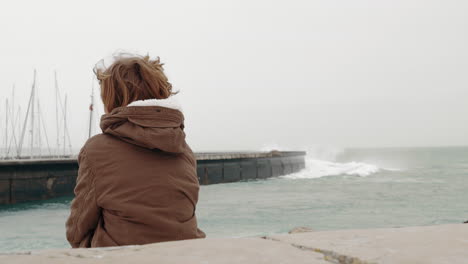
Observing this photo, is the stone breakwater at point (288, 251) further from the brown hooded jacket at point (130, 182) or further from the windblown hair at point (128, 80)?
the windblown hair at point (128, 80)

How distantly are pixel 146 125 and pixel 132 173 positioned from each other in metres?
0.24

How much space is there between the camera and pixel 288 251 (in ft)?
4.87

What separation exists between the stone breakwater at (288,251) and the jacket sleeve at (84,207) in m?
0.55

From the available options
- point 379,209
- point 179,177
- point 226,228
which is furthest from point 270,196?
point 179,177

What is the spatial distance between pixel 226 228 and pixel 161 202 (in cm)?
1161

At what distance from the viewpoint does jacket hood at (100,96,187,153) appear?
2004 millimetres

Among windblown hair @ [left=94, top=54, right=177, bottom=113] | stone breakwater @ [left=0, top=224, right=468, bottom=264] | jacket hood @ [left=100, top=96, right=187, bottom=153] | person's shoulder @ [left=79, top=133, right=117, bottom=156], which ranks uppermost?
windblown hair @ [left=94, top=54, right=177, bottom=113]

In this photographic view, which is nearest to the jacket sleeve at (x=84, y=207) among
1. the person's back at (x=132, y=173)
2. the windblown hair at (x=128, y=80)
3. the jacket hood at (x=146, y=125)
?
the person's back at (x=132, y=173)

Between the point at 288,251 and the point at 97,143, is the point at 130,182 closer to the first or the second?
the point at 97,143

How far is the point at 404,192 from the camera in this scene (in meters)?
25.9

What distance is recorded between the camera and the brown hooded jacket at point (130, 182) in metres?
2.00

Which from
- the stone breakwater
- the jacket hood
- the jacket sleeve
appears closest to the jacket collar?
the jacket hood

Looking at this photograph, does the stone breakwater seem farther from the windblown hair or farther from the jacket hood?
the windblown hair

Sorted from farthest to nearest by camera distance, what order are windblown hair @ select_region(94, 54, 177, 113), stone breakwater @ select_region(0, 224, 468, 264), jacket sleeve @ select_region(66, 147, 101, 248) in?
windblown hair @ select_region(94, 54, 177, 113)
jacket sleeve @ select_region(66, 147, 101, 248)
stone breakwater @ select_region(0, 224, 468, 264)
